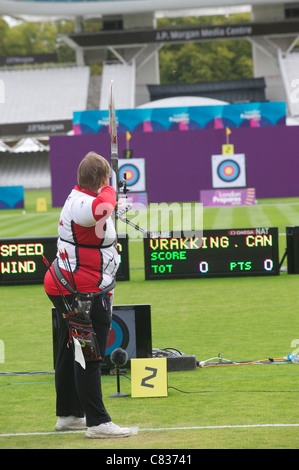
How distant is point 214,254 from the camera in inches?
507

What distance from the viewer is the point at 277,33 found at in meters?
56.4

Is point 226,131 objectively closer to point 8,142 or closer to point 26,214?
point 26,214

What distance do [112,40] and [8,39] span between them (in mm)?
26235

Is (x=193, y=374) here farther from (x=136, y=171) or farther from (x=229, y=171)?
(x=136, y=171)

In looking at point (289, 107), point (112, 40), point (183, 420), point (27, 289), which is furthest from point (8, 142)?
point (183, 420)

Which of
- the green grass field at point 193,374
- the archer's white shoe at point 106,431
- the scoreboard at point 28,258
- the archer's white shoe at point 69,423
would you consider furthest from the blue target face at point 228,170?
the archer's white shoe at point 106,431

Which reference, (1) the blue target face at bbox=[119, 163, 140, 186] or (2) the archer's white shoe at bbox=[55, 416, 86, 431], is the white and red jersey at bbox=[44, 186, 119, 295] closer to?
(2) the archer's white shoe at bbox=[55, 416, 86, 431]

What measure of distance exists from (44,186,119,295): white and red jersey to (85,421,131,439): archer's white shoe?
2.69 feet

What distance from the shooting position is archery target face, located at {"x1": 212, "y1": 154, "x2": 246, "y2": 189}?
31.9 meters

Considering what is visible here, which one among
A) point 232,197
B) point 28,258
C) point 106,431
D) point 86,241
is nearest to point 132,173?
point 232,197

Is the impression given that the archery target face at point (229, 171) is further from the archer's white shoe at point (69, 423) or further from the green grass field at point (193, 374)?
the archer's white shoe at point (69, 423)

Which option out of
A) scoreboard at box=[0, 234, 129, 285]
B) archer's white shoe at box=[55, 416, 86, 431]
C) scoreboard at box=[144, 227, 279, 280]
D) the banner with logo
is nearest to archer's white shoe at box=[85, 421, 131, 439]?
archer's white shoe at box=[55, 416, 86, 431]

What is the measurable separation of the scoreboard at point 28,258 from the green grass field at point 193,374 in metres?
0.21

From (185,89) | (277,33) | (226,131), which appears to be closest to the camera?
(226,131)
